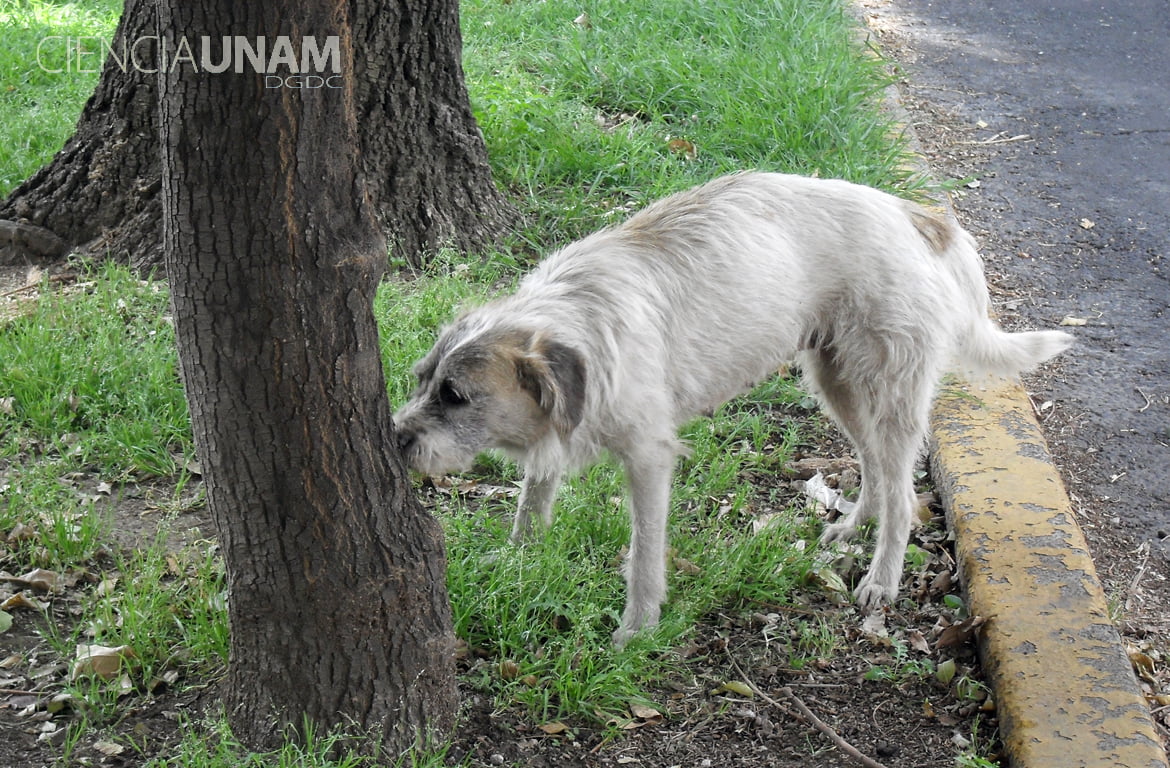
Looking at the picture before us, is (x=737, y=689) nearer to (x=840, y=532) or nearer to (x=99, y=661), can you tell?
(x=840, y=532)

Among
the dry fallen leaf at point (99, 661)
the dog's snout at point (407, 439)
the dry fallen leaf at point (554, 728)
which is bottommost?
the dry fallen leaf at point (554, 728)

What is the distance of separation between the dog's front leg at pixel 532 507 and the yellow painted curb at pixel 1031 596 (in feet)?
4.58

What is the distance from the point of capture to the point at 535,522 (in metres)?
3.83

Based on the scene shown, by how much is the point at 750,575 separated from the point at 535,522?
28.9 inches

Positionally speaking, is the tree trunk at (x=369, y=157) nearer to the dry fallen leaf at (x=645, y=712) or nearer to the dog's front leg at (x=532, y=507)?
the dog's front leg at (x=532, y=507)

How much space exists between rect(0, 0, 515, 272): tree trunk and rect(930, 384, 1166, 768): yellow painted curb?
244cm

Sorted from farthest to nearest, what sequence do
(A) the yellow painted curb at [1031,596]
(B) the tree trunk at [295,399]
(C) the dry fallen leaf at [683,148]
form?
(C) the dry fallen leaf at [683,148] < (A) the yellow painted curb at [1031,596] < (B) the tree trunk at [295,399]

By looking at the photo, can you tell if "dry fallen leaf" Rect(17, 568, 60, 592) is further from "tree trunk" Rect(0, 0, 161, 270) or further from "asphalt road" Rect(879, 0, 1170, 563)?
"asphalt road" Rect(879, 0, 1170, 563)

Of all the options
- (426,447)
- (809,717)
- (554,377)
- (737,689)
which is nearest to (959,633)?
(809,717)

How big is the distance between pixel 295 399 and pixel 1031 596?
2.36 metres

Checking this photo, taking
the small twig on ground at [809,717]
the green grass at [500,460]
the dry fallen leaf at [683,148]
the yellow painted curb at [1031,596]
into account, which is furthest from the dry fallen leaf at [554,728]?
the dry fallen leaf at [683,148]

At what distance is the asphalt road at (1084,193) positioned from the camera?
4.70m

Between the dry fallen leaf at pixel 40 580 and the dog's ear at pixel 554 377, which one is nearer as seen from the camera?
the dog's ear at pixel 554 377

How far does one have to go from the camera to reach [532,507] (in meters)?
3.84
